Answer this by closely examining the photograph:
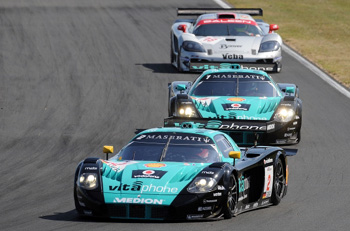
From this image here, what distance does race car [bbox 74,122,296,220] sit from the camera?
10.8m

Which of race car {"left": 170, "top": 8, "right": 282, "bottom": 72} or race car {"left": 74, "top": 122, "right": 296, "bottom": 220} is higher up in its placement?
race car {"left": 74, "top": 122, "right": 296, "bottom": 220}

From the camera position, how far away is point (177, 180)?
11.1 m

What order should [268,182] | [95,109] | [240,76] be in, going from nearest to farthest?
[268,182] → [240,76] → [95,109]

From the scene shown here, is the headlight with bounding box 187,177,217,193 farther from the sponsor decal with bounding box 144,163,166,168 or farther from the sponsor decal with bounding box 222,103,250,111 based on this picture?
the sponsor decal with bounding box 222,103,250,111

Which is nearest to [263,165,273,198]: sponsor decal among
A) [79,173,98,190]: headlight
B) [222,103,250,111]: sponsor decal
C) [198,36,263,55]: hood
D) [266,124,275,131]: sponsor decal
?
[79,173,98,190]: headlight

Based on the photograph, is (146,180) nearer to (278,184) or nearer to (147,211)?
(147,211)

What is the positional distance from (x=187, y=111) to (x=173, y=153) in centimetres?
587

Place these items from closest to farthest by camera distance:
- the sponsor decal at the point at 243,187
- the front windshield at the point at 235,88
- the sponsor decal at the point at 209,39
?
1. the sponsor decal at the point at 243,187
2. the front windshield at the point at 235,88
3. the sponsor decal at the point at 209,39

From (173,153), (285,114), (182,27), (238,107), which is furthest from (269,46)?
(173,153)

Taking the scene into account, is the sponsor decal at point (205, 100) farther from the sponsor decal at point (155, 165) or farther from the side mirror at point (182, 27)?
the side mirror at point (182, 27)

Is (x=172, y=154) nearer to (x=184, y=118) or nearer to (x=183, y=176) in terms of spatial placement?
(x=183, y=176)

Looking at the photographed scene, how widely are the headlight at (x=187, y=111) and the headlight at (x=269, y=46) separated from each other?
22.5 feet

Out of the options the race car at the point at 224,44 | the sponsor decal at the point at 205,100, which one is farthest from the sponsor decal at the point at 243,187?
the race car at the point at 224,44

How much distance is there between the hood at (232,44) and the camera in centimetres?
2408
